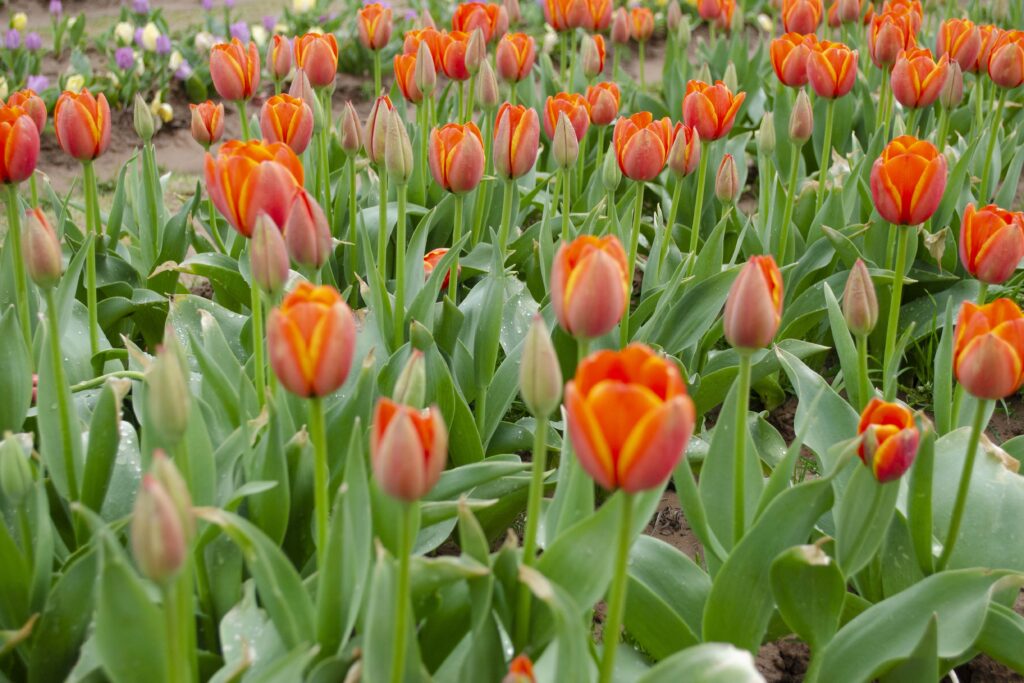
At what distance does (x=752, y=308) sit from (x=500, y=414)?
1.03 metres

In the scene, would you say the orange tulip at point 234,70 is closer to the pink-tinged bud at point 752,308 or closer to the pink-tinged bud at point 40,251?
the pink-tinged bud at point 40,251

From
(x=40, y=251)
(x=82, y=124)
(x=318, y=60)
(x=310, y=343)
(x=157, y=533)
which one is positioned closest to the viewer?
(x=157, y=533)

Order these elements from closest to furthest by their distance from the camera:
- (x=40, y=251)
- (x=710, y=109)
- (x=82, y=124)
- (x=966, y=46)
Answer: (x=40, y=251), (x=82, y=124), (x=710, y=109), (x=966, y=46)

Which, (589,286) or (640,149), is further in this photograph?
(640,149)

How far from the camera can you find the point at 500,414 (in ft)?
7.75

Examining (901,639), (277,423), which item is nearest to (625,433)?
(277,423)

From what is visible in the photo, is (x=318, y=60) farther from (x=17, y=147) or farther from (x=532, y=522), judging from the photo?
(x=532, y=522)

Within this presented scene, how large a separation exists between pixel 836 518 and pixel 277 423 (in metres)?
0.82

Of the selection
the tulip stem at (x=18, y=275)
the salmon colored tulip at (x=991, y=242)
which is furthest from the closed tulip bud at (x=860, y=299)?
the tulip stem at (x=18, y=275)

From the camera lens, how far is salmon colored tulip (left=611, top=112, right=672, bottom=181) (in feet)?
7.56

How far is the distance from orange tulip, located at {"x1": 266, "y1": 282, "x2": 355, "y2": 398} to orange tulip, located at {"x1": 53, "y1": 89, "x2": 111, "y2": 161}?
1.14 meters

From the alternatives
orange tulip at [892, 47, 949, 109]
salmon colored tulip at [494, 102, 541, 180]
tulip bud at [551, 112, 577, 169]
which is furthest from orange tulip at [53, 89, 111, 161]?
orange tulip at [892, 47, 949, 109]

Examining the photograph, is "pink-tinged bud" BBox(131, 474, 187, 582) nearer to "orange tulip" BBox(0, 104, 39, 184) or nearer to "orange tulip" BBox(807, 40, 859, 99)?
"orange tulip" BBox(0, 104, 39, 184)

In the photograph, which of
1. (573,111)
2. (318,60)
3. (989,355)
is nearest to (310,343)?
(989,355)
